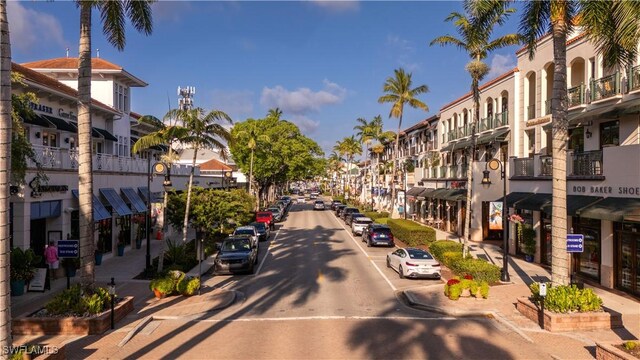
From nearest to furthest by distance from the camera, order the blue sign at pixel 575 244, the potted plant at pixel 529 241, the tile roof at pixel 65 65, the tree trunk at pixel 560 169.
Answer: the tree trunk at pixel 560 169, the blue sign at pixel 575 244, the potted plant at pixel 529 241, the tile roof at pixel 65 65

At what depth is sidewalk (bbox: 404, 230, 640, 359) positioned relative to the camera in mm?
13156

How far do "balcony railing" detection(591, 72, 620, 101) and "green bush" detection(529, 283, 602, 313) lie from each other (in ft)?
34.0

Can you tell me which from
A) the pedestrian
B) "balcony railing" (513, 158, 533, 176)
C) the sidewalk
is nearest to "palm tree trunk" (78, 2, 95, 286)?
the pedestrian

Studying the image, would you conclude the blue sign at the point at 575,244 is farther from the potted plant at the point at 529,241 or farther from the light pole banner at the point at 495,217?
the light pole banner at the point at 495,217

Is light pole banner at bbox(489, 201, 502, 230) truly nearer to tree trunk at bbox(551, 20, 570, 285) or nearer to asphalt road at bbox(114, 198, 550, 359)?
asphalt road at bbox(114, 198, 550, 359)

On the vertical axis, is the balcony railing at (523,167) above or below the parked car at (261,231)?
above

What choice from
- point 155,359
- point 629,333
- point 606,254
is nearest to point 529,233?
point 606,254

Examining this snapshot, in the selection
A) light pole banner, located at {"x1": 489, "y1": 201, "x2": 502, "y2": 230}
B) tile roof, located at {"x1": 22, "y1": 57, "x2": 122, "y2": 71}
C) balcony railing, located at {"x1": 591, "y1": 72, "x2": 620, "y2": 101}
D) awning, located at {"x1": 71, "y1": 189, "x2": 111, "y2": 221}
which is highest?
tile roof, located at {"x1": 22, "y1": 57, "x2": 122, "y2": 71}

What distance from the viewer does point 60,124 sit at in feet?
87.0

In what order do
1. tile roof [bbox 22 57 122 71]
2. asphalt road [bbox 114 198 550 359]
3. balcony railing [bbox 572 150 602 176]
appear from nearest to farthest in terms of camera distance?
asphalt road [bbox 114 198 550 359]
balcony railing [bbox 572 150 602 176]
tile roof [bbox 22 57 122 71]

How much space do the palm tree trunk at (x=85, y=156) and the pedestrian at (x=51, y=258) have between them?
737cm

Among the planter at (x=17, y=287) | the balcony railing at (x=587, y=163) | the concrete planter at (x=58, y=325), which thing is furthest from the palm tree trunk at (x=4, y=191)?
the balcony railing at (x=587, y=163)

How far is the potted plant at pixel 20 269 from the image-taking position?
18.4m

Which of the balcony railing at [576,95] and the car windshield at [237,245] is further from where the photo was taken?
the car windshield at [237,245]
